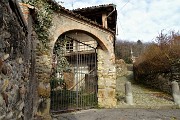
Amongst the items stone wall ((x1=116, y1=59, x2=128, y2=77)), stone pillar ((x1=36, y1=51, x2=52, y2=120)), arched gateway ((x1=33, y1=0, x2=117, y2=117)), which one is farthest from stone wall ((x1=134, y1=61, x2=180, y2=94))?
stone pillar ((x1=36, y1=51, x2=52, y2=120))

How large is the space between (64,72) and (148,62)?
829 cm

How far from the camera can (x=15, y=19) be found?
3318mm

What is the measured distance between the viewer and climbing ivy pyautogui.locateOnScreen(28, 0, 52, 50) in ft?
23.0

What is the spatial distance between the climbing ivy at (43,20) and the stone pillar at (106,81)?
3512mm

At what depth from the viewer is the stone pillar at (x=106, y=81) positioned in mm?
10133

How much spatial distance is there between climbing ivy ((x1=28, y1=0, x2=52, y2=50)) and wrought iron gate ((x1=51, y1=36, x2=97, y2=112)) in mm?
1889

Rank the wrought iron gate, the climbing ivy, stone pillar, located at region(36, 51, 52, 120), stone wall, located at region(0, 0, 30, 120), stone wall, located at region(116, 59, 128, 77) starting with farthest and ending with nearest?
stone wall, located at region(116, 59, 128, 77) → the wrought iron gate → the climbing ivy → stone pillar, located at region(36, 51, 52, 120) → stone wall, located at region(0, 0, 30, 120)

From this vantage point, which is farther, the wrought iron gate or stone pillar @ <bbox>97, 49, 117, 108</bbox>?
stone pillar @ <bbox>97, 49, 117, 108</bbox>

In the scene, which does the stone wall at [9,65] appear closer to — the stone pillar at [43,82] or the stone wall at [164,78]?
the stone pillar at [43,82]

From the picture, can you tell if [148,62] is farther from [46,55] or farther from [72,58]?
[46,55]

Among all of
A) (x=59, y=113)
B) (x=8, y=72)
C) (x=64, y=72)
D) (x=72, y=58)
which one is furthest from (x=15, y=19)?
(x=72, y=58)

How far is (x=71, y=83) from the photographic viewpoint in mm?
11781

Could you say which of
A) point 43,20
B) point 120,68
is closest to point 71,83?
point 43,20

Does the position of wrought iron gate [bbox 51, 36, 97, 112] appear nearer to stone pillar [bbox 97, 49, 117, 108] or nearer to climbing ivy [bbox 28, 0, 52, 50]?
stone pillar [bbox 97, 49, 117, 108]
